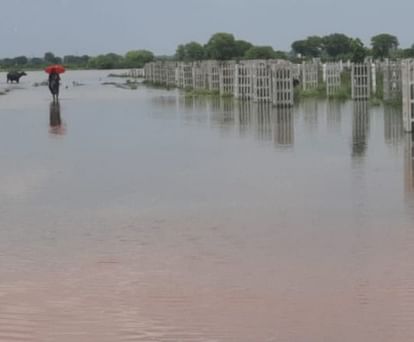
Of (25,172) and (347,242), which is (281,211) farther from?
(25,172)

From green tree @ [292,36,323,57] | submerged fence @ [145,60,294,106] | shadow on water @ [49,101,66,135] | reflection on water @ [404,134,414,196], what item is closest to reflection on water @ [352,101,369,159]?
reflection on water @ [404,134,414,196]

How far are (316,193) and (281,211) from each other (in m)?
1.36

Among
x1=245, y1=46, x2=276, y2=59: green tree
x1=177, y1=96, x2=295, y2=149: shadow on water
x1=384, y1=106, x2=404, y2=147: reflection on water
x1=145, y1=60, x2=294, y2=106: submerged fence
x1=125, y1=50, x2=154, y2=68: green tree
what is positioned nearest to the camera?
x1=384, y1=106, x2=404, y2=147: reflection on water

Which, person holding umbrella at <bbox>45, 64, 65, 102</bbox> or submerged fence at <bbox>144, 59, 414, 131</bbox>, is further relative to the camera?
person holding umbrella at <bbox>45, 64, 65, 102</bbox>

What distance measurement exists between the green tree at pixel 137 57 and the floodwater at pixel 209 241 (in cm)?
9764

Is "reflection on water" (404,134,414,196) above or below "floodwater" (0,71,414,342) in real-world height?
above

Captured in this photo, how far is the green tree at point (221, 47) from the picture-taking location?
7399 centimetres

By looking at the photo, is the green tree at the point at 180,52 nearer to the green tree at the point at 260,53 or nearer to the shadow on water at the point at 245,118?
the green tree at the point at 260,53

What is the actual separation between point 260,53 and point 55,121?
141 ft

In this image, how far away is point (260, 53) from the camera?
69.3m

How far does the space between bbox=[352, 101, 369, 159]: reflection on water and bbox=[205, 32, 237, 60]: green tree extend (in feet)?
137

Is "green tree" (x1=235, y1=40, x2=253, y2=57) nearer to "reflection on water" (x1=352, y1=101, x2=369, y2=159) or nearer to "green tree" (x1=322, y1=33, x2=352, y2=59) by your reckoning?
"green tree" (x1=322, y1=33, x2=352, y2=59)

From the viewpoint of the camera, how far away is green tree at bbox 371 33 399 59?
180 feet

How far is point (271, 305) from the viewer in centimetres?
665
